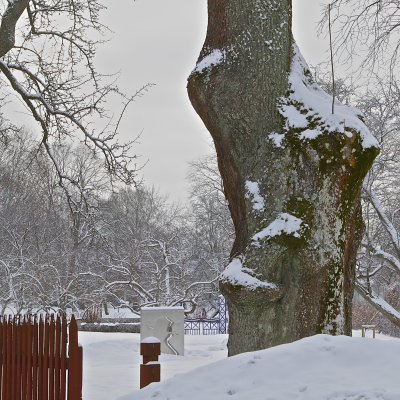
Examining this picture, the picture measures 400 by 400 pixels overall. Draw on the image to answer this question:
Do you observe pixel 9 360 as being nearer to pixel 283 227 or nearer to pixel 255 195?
pixel 255 195

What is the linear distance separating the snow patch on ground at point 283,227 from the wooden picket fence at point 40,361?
6.41 feet

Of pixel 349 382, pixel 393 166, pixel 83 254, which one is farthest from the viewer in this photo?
pixel 83 254

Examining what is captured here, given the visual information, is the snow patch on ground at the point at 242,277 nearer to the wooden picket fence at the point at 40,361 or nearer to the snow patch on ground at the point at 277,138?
the snow patch on ground at the point at 277,138

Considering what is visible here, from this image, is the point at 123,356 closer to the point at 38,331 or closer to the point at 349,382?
the point at 38,331

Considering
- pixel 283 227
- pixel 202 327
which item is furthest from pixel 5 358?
pixel 202 327

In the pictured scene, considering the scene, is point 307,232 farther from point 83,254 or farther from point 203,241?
point 203,241

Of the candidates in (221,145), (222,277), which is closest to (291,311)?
(222,277)

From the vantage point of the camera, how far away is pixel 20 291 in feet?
89.6

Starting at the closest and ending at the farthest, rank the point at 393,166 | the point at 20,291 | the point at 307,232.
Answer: the point at 307,232, the point at 393,166, the point at 20,291

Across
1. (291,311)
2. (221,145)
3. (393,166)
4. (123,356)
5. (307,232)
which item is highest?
(393,166)

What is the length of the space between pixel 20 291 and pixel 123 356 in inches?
444

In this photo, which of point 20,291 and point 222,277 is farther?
point 20,291

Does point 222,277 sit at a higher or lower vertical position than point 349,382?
higher

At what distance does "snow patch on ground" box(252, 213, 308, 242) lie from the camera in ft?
21.1
